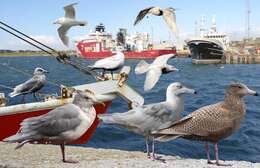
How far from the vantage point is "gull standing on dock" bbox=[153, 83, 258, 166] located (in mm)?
5945

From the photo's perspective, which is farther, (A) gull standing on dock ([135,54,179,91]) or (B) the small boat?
(B) the small boat

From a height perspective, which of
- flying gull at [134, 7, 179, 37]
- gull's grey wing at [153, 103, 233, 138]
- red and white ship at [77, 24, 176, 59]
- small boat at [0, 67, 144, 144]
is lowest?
red and white ship at [77, 24, 176, 59]

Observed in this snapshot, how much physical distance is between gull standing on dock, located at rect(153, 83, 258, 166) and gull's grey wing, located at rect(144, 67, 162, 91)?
53.5 inches

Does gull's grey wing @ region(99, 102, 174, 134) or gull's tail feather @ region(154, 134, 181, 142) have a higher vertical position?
gull's grey wing @ region(99, 102, 174, 134)

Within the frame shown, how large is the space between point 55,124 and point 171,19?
2.80 meters

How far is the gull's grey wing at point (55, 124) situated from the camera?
18.8ft

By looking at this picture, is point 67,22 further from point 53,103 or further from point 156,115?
point 53,103

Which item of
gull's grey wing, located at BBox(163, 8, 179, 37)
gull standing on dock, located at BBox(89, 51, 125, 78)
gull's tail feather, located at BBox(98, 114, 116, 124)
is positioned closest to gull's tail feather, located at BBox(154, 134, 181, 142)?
gull's tail feather, located at BBox(98, 114, 116, 124)

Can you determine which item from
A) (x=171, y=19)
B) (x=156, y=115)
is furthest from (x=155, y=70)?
(x=156, y=115)

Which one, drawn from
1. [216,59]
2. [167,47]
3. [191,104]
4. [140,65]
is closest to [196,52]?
[216,59]

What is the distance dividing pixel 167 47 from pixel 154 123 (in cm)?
10597

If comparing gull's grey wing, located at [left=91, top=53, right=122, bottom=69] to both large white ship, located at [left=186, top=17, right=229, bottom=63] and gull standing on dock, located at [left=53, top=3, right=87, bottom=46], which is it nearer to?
gull standing on dock, located at [left=53, top=3, right=87, bottom=46]

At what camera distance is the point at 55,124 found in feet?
18.8

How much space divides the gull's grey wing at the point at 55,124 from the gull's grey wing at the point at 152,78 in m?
1.86
